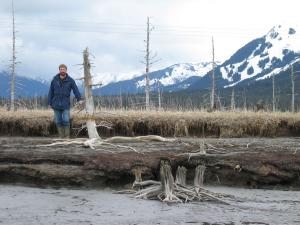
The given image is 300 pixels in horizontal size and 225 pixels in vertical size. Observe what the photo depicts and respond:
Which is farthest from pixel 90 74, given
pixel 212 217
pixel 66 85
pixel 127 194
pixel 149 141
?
pixel 212 217

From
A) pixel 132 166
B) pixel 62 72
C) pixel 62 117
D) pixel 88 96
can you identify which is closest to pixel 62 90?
pixel 62 72

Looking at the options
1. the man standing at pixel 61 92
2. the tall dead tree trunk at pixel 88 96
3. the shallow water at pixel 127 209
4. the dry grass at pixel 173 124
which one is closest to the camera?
the shallow water at pixel 127 209

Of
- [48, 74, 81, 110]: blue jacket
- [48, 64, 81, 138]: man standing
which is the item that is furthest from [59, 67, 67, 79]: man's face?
[48, 74, 81, 110]: blue jacket

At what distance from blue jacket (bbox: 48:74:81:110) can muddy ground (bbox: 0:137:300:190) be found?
8.81 ft

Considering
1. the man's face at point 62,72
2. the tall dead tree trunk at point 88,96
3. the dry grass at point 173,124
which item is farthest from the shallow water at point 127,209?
the dry grass at point 173,124

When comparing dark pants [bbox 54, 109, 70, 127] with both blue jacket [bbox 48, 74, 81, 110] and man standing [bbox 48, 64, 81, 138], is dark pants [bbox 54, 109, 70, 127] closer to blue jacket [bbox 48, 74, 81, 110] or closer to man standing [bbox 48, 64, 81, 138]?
man standing [bbox 48, 64, 81, 138]

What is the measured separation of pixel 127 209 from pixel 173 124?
26.9 ft

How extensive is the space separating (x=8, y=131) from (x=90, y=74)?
4249mm

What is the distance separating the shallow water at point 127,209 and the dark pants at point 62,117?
432 cm

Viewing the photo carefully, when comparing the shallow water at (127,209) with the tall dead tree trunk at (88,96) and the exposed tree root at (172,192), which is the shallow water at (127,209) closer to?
the exposed tree root at (172,192)

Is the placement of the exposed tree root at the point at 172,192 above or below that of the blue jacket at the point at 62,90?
below

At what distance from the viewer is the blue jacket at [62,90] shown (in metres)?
15.3

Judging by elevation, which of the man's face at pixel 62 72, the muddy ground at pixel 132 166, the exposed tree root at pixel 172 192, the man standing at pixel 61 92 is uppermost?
the man's face at pixel 62 72

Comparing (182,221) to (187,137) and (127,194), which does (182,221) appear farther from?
(187,137)
